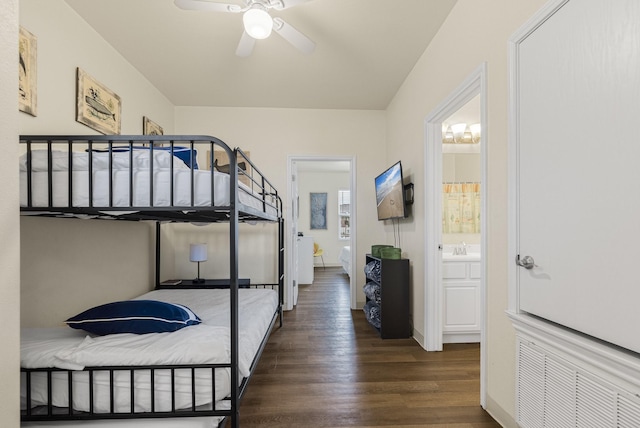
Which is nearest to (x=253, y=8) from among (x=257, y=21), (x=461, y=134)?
(x=257, y=21)

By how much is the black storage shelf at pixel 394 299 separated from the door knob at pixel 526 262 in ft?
5.05

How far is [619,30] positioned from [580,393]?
1.26 metres

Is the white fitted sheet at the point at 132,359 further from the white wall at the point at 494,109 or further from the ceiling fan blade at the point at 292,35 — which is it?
the ceiling fan blade at the point at 292,35

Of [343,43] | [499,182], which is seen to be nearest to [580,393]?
[499,182]

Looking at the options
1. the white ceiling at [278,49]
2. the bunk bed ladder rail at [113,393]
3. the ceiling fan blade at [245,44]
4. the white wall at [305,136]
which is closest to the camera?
the bunk bed ladder rail at [113,393]

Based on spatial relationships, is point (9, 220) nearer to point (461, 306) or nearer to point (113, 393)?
point (113, 393)

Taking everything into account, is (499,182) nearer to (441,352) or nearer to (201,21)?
(441,352)

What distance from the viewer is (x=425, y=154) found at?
106 inches

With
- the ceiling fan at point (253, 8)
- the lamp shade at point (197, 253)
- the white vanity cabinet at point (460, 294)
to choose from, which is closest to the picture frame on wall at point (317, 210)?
the lamp shade at point (197, 253)

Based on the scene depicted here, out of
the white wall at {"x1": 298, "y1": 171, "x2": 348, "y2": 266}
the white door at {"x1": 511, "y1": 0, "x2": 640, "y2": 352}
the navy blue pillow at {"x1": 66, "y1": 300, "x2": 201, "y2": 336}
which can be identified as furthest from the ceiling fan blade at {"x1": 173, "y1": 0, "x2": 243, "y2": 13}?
the white wall at {"x1": 298, "y1": 171, "x2": 348, "y2": 266}

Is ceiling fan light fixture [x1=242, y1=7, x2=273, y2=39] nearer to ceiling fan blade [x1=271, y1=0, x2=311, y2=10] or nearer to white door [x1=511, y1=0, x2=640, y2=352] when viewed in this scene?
ceiling fan blade [x1=271, y1=0, x2=311, y2=10]

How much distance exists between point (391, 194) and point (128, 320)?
2481 mm

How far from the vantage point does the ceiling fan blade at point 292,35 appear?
1.93 meters

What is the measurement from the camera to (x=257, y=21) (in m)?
1.74
